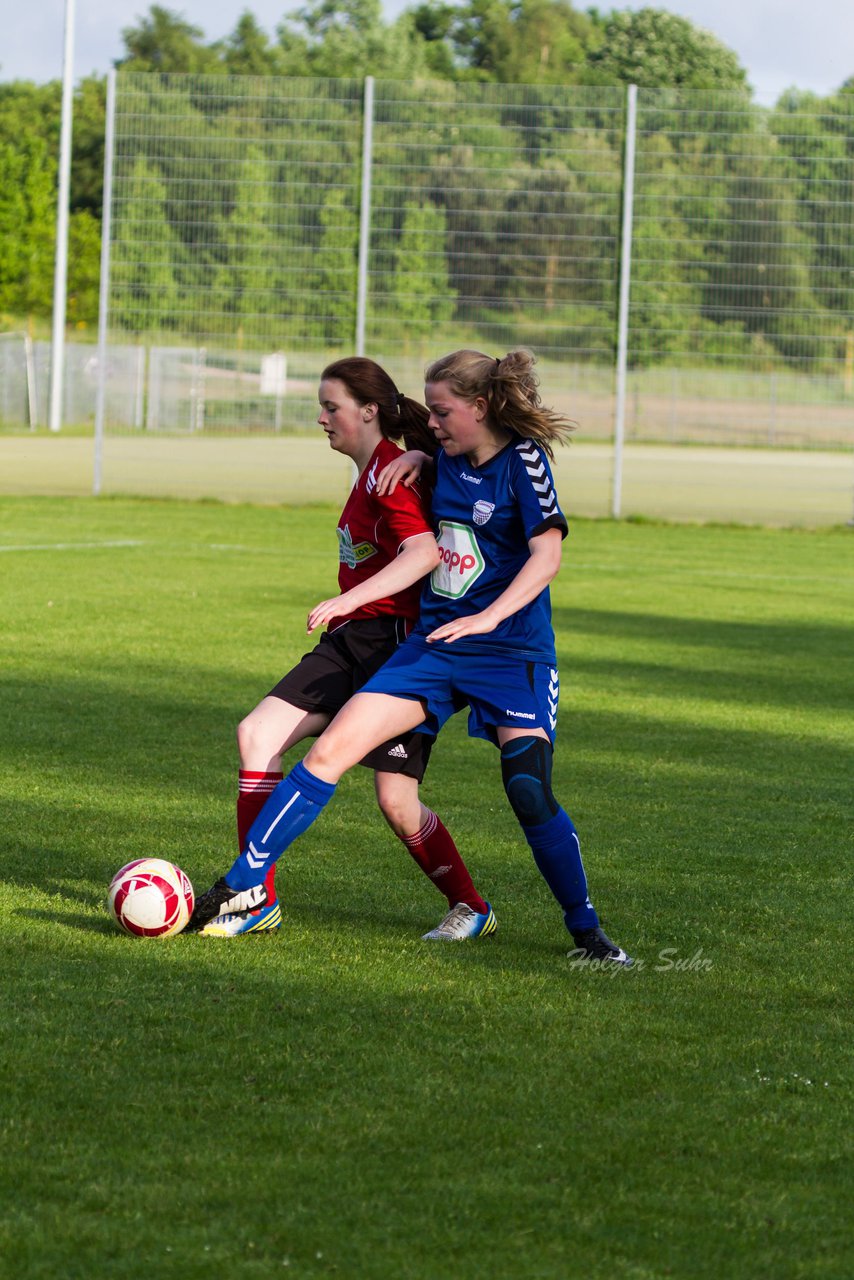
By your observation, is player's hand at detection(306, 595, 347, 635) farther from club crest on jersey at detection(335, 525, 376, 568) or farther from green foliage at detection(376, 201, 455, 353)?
green foliage at detection(376, 201, 455, 353)

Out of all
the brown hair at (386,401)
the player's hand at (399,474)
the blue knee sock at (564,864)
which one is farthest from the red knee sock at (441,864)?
the brown hair at (386,401)

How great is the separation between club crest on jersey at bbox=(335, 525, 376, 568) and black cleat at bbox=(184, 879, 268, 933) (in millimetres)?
957

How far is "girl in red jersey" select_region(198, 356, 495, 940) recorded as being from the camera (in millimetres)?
5051

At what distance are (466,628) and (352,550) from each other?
654 mm

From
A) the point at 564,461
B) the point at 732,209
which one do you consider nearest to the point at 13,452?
the point at 564,461

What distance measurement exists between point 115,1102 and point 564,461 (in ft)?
77.0

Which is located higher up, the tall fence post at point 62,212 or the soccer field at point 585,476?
the tall fence post at point 62,212

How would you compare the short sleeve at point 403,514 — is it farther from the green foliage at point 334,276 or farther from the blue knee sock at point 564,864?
the green foliage at point 334,276

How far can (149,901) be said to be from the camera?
4.91 meters

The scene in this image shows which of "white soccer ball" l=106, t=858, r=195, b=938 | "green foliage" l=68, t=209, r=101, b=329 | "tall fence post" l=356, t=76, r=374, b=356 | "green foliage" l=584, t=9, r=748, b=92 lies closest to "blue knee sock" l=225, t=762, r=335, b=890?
"white soccer ball" l=106, t=858, r=195, b=938

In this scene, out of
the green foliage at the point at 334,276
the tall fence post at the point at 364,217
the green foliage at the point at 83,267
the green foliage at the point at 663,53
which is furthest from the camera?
the green foliage at the point at 663,53

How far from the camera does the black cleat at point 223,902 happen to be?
16.3 ft

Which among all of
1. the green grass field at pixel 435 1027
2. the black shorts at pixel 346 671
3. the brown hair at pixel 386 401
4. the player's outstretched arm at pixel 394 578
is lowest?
the green grass field at pixel 435 1027

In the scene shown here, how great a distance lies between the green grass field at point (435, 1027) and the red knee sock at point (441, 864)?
15 cm
